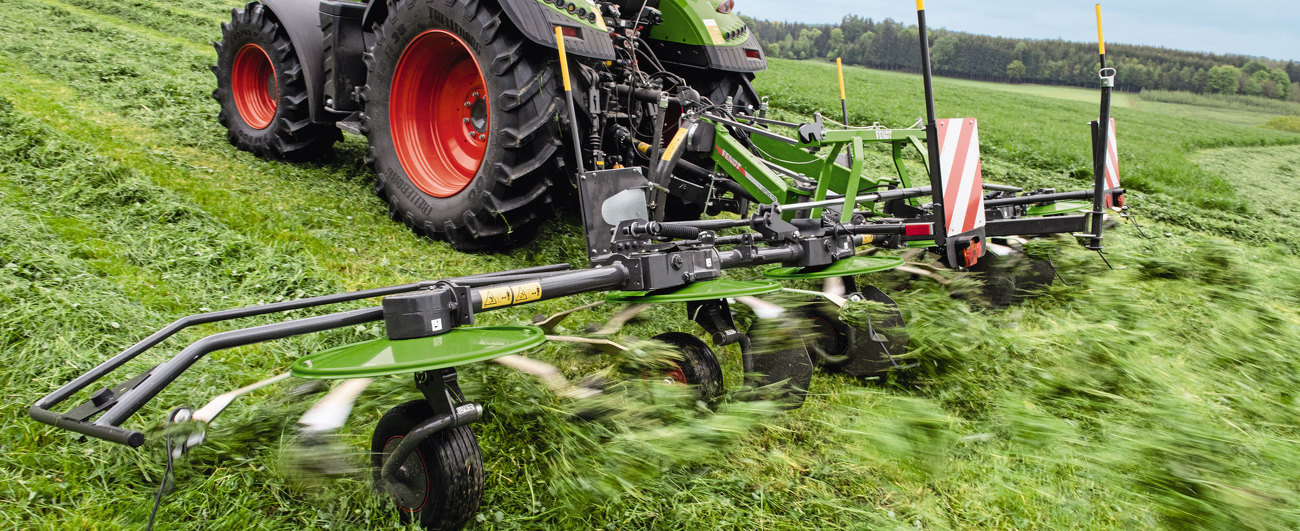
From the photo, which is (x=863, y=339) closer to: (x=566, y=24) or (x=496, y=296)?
(x=496, y=296)

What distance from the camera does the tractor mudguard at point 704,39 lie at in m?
4.72

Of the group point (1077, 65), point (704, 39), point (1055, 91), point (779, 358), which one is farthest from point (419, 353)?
point (1055, 91)

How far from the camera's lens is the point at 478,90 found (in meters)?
4.13

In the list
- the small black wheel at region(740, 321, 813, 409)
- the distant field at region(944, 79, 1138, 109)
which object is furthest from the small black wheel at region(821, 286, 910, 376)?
the distant field at region(944, 79, 1138, 109)

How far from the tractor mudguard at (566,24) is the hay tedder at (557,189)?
1cm

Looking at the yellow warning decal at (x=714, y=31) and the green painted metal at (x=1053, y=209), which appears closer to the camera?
the green painted metal at (x=1053, y=209)

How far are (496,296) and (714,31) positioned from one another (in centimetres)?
319

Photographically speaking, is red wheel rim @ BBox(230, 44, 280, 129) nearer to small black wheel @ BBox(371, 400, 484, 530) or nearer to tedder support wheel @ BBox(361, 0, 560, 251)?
tedder support wheel @ BBox(361, 0, 560, 251)

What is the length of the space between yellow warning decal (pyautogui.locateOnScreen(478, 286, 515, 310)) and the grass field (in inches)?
12.1

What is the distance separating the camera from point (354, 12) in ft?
14.6

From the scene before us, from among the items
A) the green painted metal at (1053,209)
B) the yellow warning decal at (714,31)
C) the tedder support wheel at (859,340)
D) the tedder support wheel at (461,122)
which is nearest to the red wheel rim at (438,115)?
the tedder support wheel at (461,122)

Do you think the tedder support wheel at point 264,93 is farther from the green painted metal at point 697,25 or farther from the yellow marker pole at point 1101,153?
the yellow marker pole at point 1101,153

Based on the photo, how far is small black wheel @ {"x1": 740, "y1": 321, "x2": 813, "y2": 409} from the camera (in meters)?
2.81

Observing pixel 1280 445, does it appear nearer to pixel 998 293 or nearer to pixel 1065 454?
pixel 1065 454
